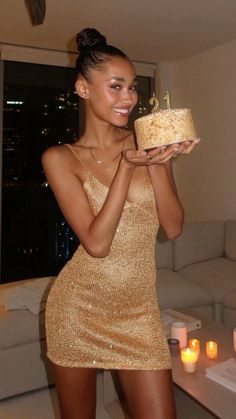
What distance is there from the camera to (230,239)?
3695 millimetres

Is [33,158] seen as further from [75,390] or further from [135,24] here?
[75,390]

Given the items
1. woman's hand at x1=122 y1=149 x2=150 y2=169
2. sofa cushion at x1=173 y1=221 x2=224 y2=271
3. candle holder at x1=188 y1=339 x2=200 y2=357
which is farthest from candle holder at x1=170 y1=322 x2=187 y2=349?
sofa cushion at x1=173 y1=221 x2=224 y2=271

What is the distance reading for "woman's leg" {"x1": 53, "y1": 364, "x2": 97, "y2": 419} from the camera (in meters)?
1.08

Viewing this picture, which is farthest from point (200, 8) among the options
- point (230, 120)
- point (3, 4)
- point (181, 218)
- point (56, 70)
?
point (181, 218)

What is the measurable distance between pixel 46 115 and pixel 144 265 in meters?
3.90

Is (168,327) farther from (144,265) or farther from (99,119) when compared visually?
(99,119)

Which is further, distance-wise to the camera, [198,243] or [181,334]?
[198,243]

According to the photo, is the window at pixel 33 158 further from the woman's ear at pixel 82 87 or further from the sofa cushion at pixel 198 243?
the woman's ear at pixel 82 87

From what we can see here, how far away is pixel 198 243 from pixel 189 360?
6.43 feet

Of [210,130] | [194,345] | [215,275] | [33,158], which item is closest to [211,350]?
[194,345]

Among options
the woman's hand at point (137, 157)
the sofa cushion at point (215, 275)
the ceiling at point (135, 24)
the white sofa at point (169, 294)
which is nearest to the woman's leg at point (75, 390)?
the woman's hand at point (137, 157)

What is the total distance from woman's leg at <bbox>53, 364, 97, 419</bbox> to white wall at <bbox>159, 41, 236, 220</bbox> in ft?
10.6

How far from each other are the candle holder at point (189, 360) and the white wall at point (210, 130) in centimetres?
251

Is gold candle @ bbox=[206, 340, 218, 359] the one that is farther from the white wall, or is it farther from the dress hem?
the white wall
